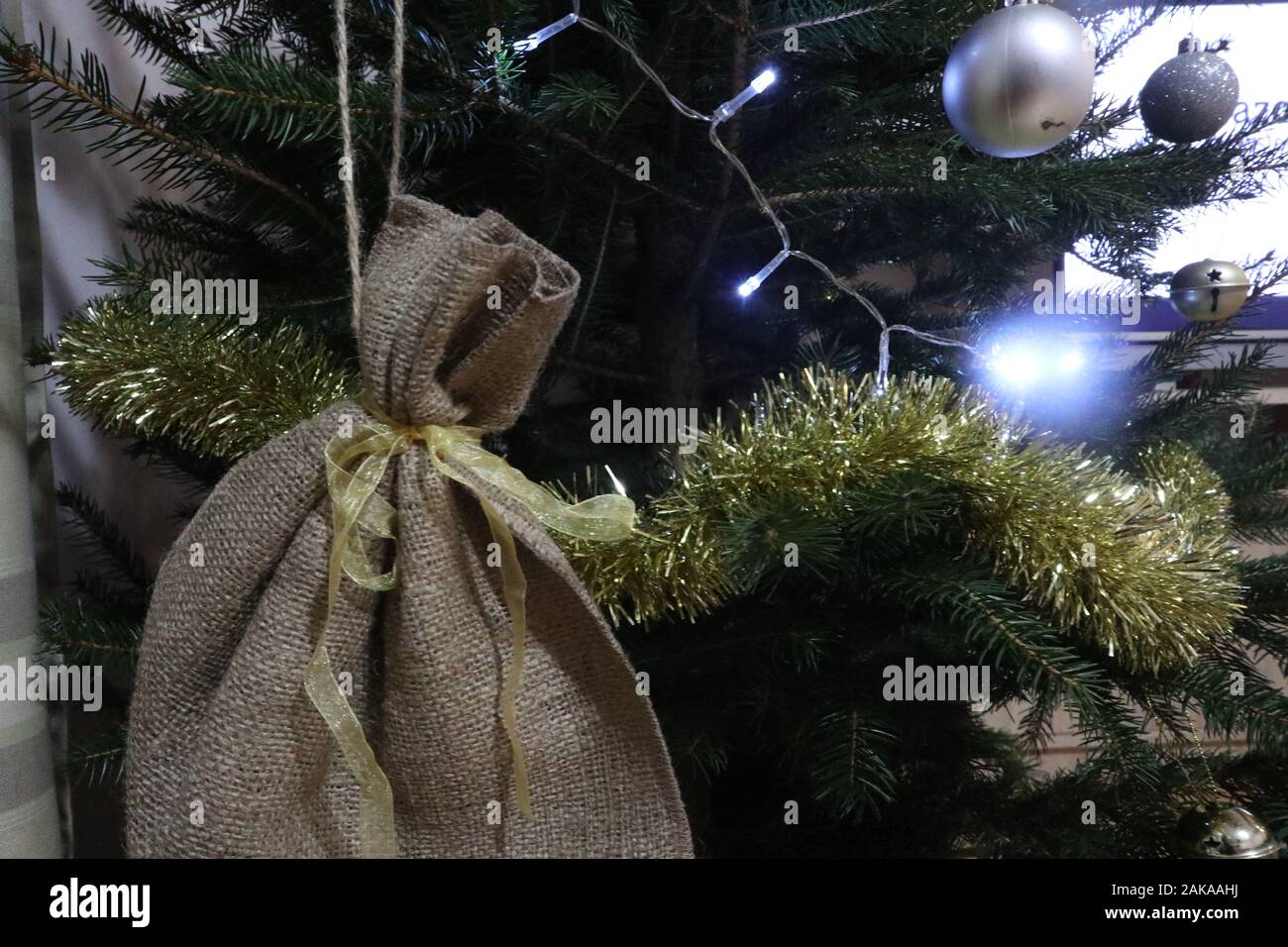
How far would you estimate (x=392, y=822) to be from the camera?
33 cm

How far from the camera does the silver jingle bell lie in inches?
16.3

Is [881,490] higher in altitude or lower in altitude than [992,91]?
lower

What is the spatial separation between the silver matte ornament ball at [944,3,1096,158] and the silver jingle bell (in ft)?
1.07

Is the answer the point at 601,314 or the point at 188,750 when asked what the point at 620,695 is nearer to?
the point at 188,750

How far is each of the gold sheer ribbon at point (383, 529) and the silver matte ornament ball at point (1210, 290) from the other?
1.47 ft

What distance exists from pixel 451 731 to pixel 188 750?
99mm

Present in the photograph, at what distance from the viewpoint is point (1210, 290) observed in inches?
22.8

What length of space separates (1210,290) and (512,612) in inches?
20.2

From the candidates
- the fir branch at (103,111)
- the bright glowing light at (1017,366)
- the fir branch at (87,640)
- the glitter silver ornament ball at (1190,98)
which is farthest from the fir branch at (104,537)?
the glitter silver ornament ball at (1190,98)

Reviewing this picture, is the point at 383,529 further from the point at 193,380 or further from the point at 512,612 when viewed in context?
the point at 193,380

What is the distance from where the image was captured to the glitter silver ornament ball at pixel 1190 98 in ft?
1.66

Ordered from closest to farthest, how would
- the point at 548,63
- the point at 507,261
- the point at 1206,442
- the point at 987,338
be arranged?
the point at 507,261
the point at 548,63
the point at 987,338
the point at 1206,442

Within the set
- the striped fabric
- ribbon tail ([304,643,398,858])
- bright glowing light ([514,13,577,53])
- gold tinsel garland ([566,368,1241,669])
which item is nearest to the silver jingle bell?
gold tinsel garland ([566,368,1241,669])
